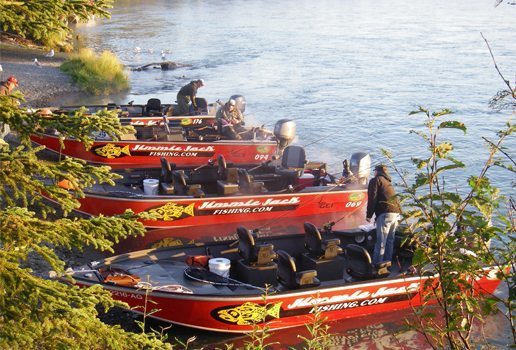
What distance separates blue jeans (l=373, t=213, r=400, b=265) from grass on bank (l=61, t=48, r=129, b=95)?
22.6 m

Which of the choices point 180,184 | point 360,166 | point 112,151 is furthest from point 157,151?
point 360,166

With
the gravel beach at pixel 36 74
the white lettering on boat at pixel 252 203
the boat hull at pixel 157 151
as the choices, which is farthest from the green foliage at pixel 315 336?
the gravel beach at pixel 36 74

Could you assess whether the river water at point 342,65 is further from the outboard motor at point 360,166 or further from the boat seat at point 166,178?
the boat seat at point 166,178

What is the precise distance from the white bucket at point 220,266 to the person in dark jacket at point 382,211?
287cm

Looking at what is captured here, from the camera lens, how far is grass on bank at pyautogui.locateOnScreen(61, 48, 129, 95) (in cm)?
3281

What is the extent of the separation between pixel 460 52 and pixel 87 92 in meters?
23.7

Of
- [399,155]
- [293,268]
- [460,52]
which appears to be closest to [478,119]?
[399,155]

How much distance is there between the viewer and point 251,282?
1188 cm

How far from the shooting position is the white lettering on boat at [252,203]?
15.9 m

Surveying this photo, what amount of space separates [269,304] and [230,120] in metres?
11.2

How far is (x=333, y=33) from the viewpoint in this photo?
5431cm

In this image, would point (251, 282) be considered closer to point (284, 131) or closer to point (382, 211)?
point (382, 211)

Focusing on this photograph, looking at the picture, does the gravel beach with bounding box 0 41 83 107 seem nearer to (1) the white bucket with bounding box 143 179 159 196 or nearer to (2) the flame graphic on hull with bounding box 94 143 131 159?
(2) the flame graphic on hull with bounding box 94 143 131 159

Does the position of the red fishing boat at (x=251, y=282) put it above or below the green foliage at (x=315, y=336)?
below
